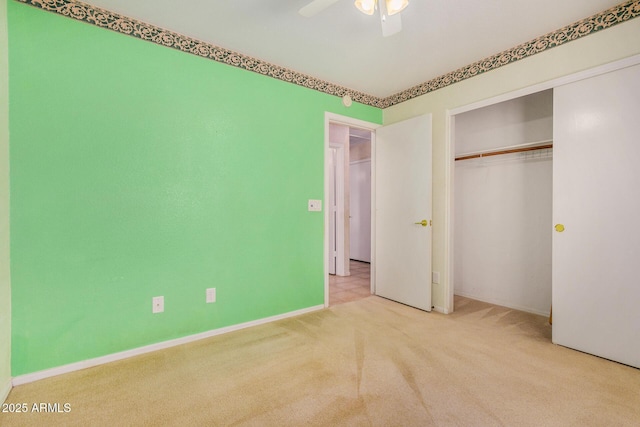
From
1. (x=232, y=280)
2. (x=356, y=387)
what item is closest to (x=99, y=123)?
(x=232, y=280)

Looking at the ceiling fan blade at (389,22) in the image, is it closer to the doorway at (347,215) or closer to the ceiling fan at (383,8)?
the ceiling fan at (383,8)

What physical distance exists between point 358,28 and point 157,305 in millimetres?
2495

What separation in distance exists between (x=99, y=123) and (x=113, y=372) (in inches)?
63.6

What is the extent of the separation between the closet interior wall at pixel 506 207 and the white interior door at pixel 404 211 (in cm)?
80

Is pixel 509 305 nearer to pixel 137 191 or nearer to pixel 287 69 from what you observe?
pixel 287 69

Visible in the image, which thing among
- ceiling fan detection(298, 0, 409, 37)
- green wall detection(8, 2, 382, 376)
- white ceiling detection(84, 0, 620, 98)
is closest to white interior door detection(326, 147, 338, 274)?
green wall detection(8, 2, 382, 376)

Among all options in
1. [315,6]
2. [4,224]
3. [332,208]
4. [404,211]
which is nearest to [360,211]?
[332,208]

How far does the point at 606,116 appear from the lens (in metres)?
2.04

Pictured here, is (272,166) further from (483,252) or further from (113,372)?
(483,252)

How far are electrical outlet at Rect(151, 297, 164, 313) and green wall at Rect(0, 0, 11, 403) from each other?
73 cm

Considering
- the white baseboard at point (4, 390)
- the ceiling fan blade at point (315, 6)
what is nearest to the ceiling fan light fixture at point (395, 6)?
the ceiling fan blade at point (315, 6)

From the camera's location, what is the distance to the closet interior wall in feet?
9.77

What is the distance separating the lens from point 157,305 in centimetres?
220

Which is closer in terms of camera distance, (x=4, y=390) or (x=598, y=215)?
(x=4, y=390)
